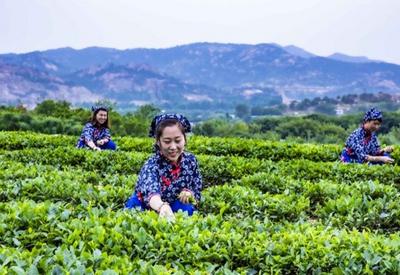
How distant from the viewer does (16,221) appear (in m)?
3.89

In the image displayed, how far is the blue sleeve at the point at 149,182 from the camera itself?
14.8 feet

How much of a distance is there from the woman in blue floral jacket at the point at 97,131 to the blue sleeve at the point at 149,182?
469cm

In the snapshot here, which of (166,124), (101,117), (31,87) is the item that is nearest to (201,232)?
(166,124)

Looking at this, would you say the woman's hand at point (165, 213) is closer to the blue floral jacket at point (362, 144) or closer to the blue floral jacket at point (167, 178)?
the blue floral jacket at point (167, 178)

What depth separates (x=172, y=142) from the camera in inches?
175

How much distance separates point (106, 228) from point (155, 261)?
1.65 feet

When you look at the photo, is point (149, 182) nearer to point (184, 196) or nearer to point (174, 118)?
point (184, 196)

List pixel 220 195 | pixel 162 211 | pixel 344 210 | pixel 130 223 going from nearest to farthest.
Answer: pixel 130 223, pixel 162 211, pixel 344 210, pixel 220 195

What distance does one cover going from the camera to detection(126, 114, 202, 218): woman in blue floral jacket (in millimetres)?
4422

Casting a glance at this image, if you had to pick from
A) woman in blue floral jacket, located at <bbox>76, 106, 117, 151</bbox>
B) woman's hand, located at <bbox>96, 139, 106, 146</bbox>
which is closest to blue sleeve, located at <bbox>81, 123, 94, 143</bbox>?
woman in blue floral jacket, located at <bbox>76, 106, 117, 151</bbox>

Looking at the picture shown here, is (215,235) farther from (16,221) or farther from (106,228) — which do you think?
(16,221)

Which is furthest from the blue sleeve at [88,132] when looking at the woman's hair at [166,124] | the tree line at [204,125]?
the tree line at [204,125]

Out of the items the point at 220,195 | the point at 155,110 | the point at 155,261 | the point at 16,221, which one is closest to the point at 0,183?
the point at 16,221

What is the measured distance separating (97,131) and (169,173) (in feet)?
16.7
